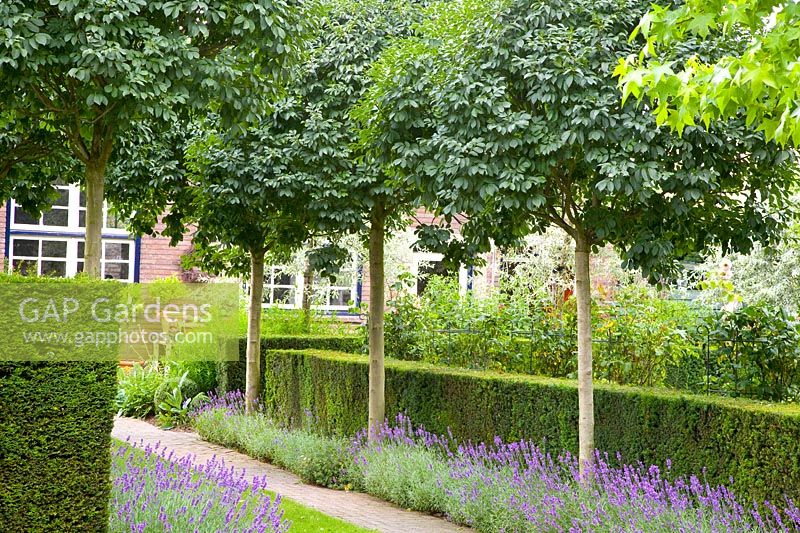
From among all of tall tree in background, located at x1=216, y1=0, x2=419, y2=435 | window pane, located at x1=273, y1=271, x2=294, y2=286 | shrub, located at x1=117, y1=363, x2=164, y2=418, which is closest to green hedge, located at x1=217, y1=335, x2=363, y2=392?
shrub, located at x1=117, y1=363, x2=164, y2=418

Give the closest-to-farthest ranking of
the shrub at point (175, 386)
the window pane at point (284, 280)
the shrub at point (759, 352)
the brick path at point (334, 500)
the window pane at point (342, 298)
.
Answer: the brick path at point (334, 500) → the shrub at point (759, 352) → the shrub at point (175, 386) → the window pane at point (284, 280) → the window pane at point (342, 298)

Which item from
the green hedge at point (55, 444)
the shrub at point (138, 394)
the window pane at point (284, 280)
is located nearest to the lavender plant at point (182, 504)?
the green hedge at point (55, 444)

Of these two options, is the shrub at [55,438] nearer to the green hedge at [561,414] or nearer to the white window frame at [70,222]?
the green hedge at [561,414]

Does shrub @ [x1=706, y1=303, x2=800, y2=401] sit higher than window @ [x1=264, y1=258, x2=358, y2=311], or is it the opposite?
window @ [x1=264, y1=258, x2=358, y2=311]

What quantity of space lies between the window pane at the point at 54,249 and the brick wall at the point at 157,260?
1.73m

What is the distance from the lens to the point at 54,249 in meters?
21.2

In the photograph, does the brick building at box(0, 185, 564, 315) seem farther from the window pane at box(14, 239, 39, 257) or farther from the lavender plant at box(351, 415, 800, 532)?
the lavender plant at box(351, 415, 800, 532)

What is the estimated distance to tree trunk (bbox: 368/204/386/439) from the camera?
31.1 ft

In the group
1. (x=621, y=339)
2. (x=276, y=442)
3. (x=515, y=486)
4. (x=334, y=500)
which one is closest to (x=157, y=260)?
(x=276, y=442)

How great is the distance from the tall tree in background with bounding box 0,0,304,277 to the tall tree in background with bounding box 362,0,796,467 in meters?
1.23

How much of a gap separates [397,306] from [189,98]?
6114 mm

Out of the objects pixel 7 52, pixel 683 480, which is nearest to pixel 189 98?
pixel 7 52

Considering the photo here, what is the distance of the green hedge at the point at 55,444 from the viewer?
5.09 metres

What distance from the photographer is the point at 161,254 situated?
21.7 meters
